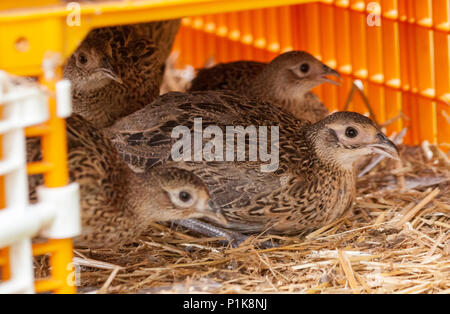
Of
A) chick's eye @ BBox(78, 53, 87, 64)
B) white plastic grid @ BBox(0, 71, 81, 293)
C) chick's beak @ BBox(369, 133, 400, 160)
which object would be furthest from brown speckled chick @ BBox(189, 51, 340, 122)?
white plastic grid @ BBox(0, 71, 81, 293)

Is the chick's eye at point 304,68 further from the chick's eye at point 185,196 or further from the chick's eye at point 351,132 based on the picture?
the chick's eye at point 185,196

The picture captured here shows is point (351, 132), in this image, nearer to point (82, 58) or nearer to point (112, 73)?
point (112, 73)

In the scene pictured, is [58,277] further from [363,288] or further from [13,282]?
[363,288]

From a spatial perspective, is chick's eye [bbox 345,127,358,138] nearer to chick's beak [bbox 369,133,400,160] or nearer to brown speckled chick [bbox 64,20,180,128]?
chick's beak [bbox 369,133,400,160]

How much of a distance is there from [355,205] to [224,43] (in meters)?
2.13

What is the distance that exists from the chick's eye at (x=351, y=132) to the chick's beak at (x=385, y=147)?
88mm

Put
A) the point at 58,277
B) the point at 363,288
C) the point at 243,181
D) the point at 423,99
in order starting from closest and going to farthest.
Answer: the point at 58,277
the point at 363,288
the point at 243,181
the point at 423,99

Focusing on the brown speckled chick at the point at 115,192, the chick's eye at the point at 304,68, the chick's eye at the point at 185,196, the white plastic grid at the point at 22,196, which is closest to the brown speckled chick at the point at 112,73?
the chick's eye at the point at 304,68

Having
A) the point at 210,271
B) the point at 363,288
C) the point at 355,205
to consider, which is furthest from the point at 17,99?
the point at 355,205

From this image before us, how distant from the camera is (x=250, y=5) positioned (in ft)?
9.51

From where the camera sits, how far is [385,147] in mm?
3746

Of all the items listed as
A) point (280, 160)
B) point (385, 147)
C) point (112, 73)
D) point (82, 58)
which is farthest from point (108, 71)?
point (385, 147)

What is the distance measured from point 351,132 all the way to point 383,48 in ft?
3.82
